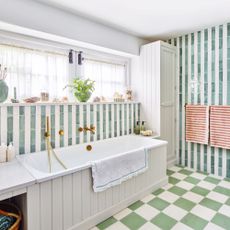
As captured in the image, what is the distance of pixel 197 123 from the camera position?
317 cm

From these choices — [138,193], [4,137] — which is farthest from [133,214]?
[4,137]

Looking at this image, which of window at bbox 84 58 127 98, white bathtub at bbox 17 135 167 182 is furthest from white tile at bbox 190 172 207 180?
window at bbox 84 58 127 98

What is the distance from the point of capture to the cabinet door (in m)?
3.27

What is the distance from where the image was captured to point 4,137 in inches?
80.0

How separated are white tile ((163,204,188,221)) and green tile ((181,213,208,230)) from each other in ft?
0.15

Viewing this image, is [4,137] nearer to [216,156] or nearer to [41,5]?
[41,5]

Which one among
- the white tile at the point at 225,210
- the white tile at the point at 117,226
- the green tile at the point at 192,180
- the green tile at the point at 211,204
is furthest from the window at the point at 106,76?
the white tile at the point at 225,210

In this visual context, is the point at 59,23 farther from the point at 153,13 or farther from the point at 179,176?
the point at 179,176

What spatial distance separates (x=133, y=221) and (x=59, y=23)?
248 centimetres

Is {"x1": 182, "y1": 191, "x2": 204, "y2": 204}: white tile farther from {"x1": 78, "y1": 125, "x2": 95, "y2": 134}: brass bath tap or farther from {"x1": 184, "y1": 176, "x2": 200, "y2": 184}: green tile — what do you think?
{"x1": 78, "y1": 125, "x2": 95, "y2": 134}: brass bath tap

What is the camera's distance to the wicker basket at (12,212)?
142cm

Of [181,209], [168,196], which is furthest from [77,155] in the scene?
[181,209]

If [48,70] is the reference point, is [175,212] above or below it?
below

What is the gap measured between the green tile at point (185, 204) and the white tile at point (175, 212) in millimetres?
70
